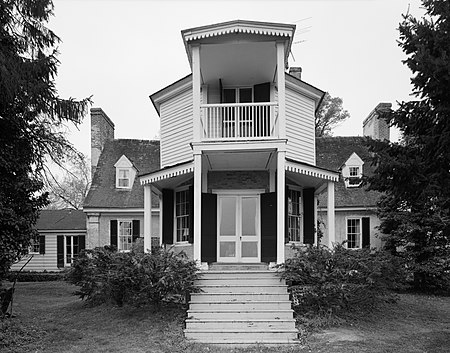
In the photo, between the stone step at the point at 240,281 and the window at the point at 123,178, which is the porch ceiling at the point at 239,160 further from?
the window at the point at 123,178

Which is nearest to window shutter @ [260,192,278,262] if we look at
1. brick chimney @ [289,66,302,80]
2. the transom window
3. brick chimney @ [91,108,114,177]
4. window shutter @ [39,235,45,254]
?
brick chimney @ [289,66,302,80]

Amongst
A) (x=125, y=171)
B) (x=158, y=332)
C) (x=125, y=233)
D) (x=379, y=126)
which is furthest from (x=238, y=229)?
(x=379, y=126)

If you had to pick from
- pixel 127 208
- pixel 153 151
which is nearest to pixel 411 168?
pixel 127 208

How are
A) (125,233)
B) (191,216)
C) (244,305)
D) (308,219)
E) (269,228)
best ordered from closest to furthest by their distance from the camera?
(244,305), (269,228), (191,216), (308,219), (125,233)

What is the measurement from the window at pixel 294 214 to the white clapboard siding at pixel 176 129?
356 cm

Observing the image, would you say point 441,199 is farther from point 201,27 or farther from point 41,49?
point 41,49

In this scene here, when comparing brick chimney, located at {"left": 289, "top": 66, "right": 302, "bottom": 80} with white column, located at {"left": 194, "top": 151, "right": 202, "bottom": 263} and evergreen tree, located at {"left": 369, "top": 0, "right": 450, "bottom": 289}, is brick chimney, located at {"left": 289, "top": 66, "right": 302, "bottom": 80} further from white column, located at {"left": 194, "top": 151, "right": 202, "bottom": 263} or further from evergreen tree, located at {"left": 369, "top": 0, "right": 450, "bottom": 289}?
evergreen tree, located at {"left": 369, "top": 0, "right": 450, "bottom": 289}

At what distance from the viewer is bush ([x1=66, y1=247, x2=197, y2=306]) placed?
1106 centimetres

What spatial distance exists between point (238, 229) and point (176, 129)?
4.08 meters

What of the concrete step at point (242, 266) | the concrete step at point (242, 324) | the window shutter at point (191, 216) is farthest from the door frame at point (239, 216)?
the concrete step at point (242, 324)

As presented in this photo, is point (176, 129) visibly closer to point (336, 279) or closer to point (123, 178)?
point (336, 279)

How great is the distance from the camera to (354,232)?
899 inches

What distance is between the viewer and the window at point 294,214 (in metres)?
15.6

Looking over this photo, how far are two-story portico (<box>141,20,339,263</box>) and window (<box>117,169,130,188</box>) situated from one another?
27.5 ft
